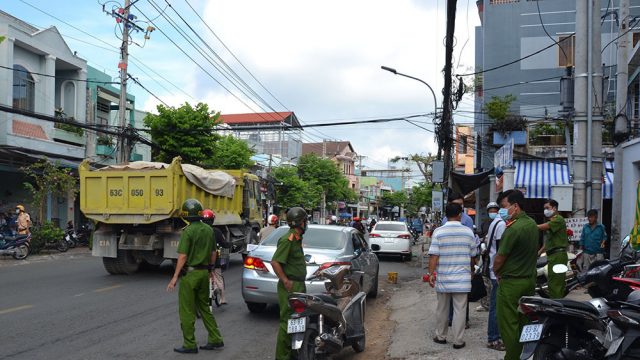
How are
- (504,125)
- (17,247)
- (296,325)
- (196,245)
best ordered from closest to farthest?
(296,325)
(196,245)
(17,247)
(504,125)

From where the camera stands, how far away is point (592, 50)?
8.76 m

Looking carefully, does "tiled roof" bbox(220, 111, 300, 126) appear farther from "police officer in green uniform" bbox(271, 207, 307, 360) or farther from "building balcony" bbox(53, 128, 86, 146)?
"police officer in green uniform" bbox(271, 207, 307, 360)

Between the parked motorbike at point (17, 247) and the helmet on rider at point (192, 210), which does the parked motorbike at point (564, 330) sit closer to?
the helmet on rider at point (192, 210)

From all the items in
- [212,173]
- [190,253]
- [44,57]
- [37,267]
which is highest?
[44,57]

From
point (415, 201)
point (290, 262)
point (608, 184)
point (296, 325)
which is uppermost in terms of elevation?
point (608, 184)

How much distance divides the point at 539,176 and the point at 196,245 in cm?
1444

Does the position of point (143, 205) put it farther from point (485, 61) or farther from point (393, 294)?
point (485, 61)

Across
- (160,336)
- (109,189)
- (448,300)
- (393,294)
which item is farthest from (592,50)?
(109,189)

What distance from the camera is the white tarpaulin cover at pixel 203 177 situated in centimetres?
1343

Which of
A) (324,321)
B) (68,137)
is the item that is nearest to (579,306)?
(324,321)

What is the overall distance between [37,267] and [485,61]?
21887 mm

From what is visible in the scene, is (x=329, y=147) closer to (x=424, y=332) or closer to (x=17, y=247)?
(x=17, y=247)

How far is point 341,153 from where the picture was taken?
86062 mm

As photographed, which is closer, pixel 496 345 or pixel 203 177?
pixel 496 345
